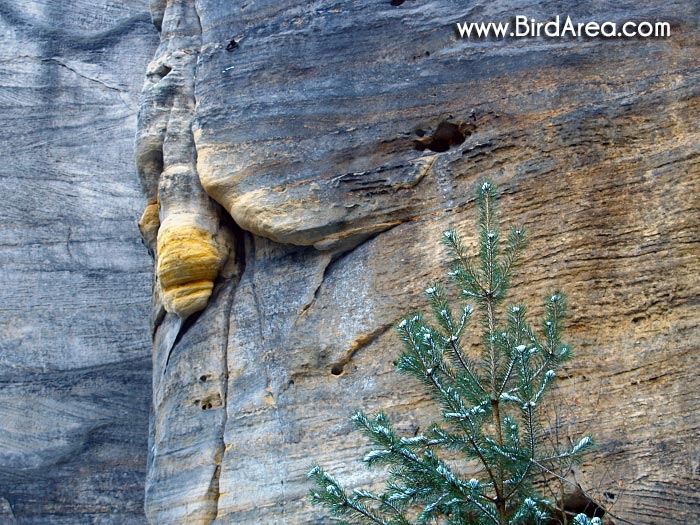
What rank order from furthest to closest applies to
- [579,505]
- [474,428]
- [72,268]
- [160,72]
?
[72,268]
[160,72]
[579,505]
[474,428]

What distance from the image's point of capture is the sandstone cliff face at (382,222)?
18.0 feet

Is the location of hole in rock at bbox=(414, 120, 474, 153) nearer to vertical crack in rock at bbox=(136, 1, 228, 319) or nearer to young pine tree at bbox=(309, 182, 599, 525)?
vertical crack in rock at bbox=(136, 1, 228, 319)

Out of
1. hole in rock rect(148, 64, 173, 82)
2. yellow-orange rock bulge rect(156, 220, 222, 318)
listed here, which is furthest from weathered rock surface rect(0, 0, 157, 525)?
hole in rock rect(148, 64, 173, 82)

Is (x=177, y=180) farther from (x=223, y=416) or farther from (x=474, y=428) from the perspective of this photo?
(x=474, y=428)

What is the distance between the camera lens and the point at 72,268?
997 centimetres

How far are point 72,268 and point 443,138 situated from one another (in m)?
4.60

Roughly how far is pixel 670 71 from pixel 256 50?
8.13 ft

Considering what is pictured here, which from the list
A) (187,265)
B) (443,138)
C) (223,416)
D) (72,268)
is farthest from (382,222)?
(72,268)

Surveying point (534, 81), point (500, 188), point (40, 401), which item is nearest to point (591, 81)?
point (534, 81)

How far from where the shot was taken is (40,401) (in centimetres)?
927

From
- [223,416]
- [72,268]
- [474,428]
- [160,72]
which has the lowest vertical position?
[223,416]

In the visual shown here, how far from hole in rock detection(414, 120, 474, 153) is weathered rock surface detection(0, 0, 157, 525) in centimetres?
392

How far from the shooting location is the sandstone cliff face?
550cm

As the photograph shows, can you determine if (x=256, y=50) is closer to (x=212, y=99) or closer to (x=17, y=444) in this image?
(x=212, y=99)
